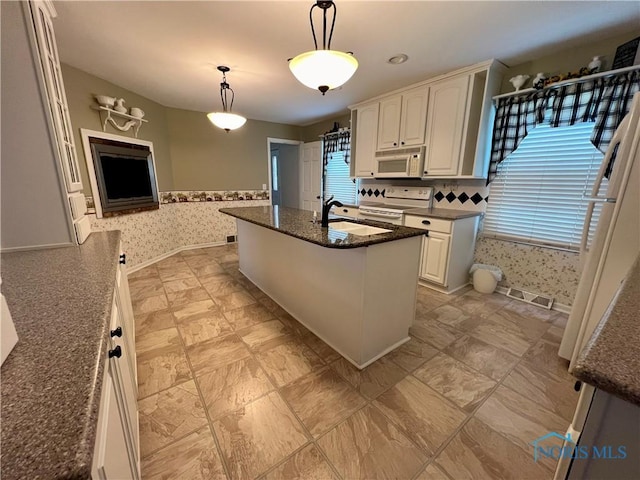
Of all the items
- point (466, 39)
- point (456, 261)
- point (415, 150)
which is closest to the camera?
point (466, 39)

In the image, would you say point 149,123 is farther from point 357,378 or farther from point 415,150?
point 357,378

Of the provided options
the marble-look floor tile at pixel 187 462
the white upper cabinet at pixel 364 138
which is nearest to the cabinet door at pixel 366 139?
the white upper cabinet at pixel 364 138

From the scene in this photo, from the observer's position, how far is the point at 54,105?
136cm

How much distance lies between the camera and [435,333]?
2.17 metres

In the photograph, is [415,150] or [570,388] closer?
[570,388]

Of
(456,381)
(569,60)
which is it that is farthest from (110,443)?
(569,60)


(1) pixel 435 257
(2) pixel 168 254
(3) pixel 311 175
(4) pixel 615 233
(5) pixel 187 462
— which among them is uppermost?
(3) pixel 311 175

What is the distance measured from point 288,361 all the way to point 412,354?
0.92 metres

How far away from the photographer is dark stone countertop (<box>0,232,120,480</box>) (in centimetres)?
35

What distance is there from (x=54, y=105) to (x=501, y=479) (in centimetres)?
282

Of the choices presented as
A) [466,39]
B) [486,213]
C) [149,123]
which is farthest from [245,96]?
[486,213]

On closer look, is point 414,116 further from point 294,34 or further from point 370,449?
point 370,449

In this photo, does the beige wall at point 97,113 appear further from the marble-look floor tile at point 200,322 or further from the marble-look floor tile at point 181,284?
the marble-look floor tile at point 200,322

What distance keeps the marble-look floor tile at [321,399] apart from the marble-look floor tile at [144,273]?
2710 mm
